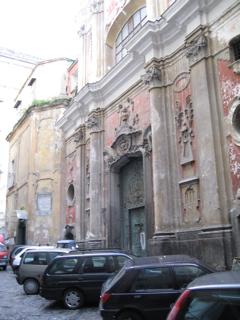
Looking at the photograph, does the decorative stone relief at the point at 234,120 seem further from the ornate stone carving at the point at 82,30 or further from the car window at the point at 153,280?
the ornate stone carving at the point at 82,30

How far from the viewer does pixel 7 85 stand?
3547 centimetres

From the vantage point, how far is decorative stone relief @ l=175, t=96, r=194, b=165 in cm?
1021

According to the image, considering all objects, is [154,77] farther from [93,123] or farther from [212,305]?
[212,305]

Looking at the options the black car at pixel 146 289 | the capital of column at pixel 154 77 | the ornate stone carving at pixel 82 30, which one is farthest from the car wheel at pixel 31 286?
the ornate stone carving at pixel 82 30

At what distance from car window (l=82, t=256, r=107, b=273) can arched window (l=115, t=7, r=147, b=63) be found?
33.9 ft

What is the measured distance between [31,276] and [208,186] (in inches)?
222

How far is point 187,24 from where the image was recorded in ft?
35.4

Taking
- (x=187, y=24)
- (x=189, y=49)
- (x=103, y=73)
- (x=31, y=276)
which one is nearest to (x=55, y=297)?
(x=31, y=276)

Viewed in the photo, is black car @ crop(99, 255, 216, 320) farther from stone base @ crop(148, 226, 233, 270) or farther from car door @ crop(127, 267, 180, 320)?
stone base @ crop(148, 226, 233, 270)

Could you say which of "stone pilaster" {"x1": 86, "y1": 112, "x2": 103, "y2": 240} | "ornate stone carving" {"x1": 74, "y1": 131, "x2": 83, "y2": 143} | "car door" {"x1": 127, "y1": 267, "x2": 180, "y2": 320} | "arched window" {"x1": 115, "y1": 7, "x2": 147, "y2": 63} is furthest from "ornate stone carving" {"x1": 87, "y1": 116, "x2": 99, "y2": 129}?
"car door" {"x1": 127, "y1": 267, "x2": 180, "y2": 320}

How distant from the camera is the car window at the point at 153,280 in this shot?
498cm

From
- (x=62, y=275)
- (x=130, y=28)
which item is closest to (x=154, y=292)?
(x=62, y=275)

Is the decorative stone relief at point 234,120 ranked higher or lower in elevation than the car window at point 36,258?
higher

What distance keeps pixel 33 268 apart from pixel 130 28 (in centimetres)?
1099
